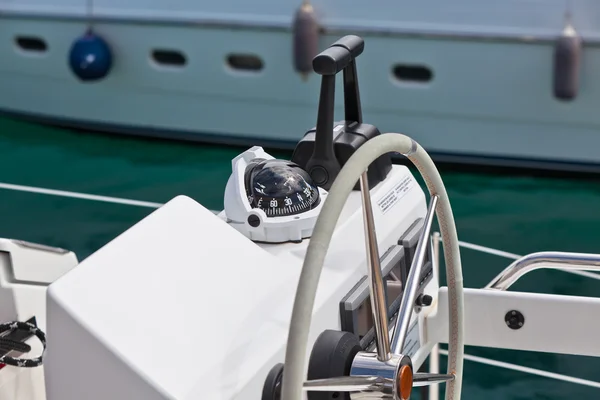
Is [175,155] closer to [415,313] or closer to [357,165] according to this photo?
[415,313]

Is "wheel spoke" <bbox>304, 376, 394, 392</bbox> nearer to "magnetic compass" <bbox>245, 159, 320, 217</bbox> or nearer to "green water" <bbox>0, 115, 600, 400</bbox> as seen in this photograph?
"magnetic compass" <bbox>245, 159, 320, 217</bbox>

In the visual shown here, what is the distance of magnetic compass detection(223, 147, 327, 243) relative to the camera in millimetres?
1531

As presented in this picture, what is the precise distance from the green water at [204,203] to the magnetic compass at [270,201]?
5.67 feet

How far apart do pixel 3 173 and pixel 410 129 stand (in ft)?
6.91

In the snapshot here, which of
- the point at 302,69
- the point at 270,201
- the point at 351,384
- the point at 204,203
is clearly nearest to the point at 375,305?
the point at 351,384

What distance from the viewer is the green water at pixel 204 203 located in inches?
144

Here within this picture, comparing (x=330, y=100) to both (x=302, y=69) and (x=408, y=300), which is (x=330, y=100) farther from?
(x=302, y=69)

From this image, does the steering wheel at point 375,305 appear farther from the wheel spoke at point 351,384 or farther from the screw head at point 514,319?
the screw head at point 514,319

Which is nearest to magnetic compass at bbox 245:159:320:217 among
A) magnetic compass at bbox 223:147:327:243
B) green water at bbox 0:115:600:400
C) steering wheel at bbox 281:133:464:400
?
magnetic compass at bbox 223:147:327:243

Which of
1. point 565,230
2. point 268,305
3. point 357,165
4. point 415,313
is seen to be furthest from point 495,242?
point 357,165

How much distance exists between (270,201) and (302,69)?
144 inches

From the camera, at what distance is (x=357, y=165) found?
1.03m

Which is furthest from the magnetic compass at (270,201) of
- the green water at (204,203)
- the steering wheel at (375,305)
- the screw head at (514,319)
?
the green water at (204,203)

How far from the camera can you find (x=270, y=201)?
156cm
